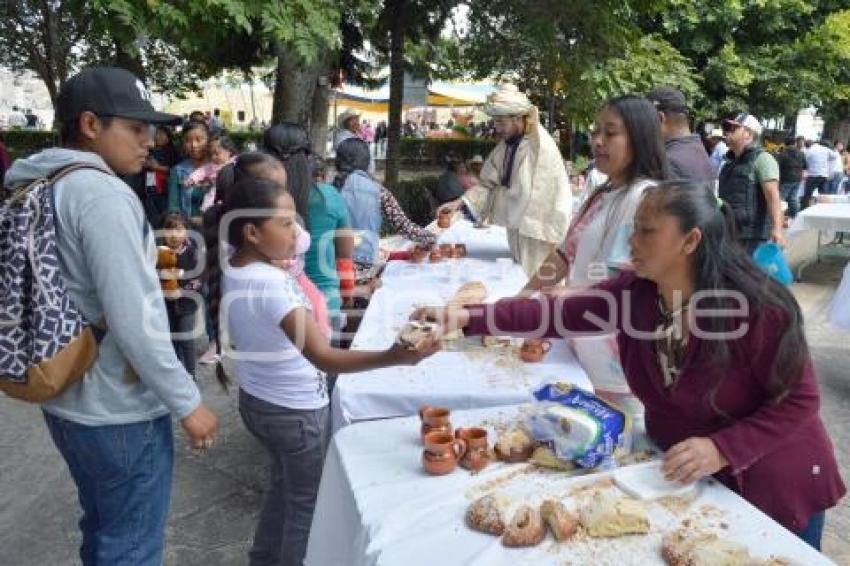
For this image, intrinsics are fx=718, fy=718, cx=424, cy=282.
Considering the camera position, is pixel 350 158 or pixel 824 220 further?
pixel 824 220

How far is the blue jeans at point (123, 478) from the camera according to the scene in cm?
179

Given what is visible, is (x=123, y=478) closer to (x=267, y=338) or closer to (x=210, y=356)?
(x=267, y=338)

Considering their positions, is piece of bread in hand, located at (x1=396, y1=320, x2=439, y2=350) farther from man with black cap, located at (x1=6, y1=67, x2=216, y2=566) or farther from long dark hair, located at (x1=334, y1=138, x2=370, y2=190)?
long dark hair, located at (x1=334, y1=138, x2=370, y2=190)

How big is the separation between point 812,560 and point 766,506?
350mm

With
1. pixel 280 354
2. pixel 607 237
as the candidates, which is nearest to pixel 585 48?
pixel 607 237

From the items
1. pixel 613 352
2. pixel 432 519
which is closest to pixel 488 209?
pixel 613 352

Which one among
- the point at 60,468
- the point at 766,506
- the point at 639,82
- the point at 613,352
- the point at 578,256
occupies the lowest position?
the point at 60,468

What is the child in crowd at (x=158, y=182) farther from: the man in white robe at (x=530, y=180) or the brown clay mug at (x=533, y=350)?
the brown clay mug at (x=533, y=350)

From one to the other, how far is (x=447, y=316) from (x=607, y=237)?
2.60ft

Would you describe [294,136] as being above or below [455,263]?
above

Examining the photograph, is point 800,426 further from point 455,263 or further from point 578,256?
point 455,263

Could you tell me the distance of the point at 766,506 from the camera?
1.75m

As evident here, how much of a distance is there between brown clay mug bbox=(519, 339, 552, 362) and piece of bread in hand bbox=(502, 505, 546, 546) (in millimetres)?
1114

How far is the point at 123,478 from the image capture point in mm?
1825
